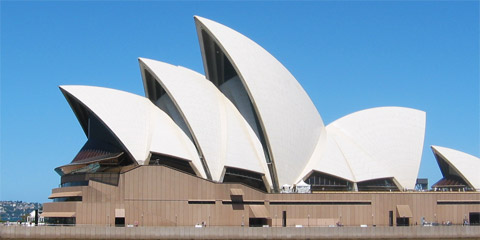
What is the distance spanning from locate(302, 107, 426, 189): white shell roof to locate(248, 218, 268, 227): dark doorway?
6.53 m

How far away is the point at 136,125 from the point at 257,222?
1363 cm

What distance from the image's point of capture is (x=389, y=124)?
74.8 meters

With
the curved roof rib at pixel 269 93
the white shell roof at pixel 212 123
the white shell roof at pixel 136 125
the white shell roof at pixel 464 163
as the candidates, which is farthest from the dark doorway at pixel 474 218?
the white shell roof at pixel 136 125

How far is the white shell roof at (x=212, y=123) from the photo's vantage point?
211 ft

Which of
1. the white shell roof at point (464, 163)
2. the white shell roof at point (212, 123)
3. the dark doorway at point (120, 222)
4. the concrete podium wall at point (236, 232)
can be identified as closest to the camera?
the concrete podium wall at point (236, 232)

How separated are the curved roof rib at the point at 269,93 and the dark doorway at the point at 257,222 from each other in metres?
3.93

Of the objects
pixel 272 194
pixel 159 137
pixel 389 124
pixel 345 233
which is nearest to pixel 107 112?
pixel 159 137

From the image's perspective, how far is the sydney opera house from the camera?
61.8m

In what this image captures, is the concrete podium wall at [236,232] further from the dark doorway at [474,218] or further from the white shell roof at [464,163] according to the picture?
the white shell roof at [464,163]

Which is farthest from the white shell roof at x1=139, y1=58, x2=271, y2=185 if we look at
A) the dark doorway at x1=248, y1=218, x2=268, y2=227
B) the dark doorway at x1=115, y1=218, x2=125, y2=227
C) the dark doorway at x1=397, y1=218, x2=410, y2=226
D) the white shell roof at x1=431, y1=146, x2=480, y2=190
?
the white shell roof at x1=431, y1=146, x2=480, y2=190

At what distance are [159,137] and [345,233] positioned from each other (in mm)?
A: 17947

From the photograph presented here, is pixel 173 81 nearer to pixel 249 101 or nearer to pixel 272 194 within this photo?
pixel 249 101

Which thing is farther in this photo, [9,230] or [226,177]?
[226,177]

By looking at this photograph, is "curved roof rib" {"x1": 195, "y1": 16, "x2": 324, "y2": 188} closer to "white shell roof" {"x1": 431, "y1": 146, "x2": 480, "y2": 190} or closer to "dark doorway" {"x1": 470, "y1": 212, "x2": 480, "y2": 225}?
"white shell roof" {"x1": 431, "y1": 146, "x2": 480, "y2": 190}
